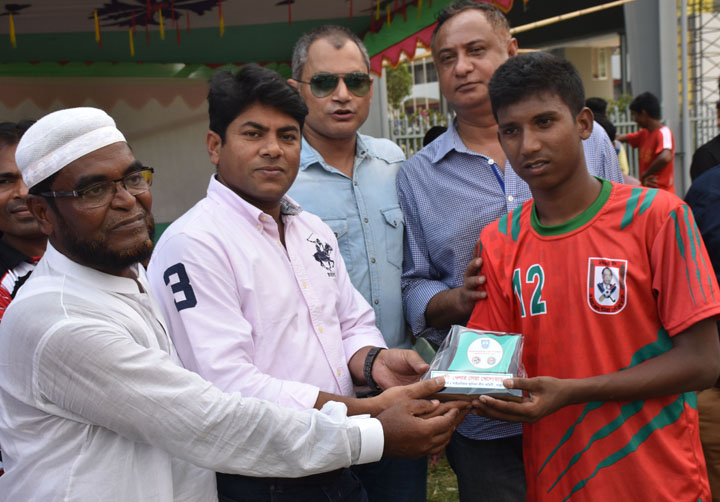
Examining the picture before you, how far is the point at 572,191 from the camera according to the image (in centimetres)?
236

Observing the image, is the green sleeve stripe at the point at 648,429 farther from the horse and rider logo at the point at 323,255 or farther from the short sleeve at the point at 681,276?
the horse and rider logo at the point at 323,255

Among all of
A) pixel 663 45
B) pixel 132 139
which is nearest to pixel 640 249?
pixel 132 139

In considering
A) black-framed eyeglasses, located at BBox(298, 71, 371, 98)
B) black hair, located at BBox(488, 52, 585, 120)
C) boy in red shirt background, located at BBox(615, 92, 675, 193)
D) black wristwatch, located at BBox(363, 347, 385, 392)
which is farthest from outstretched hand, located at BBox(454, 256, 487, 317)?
boy in red shirt background, located at BBox(615, 92, 675, 193)

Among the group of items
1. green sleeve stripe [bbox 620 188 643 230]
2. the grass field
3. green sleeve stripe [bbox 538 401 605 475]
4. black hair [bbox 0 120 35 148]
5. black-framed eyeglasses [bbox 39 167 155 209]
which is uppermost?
black hair [bbox 0 120 35 148]

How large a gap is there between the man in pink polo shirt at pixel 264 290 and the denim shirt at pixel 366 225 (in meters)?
0.39

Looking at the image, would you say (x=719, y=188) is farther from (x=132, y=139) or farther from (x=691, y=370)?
(x=132, y=139)

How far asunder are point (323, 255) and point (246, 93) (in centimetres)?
70

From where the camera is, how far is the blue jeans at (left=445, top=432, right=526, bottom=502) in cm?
273

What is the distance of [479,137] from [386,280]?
2.64 feet

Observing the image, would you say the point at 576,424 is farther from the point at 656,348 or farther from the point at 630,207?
the point at 630,207

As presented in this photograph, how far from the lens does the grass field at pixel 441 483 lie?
5.01m

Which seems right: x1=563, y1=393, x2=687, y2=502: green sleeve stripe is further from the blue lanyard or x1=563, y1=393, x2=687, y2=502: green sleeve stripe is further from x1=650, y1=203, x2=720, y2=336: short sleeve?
the blue lanyard

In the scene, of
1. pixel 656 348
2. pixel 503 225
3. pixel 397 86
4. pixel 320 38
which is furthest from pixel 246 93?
pixel 397 86

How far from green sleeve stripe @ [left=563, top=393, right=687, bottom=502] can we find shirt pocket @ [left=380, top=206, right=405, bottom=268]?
4.38 ft
